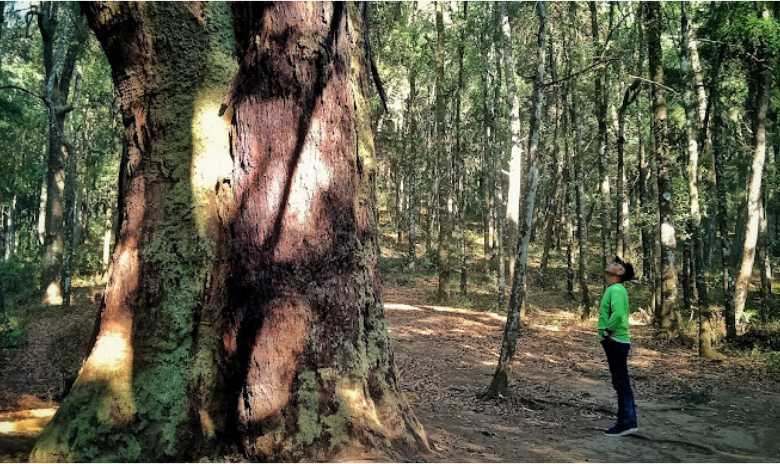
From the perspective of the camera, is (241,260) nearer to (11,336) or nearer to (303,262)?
(303,262)

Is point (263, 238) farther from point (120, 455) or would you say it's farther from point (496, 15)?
point (496, 15)

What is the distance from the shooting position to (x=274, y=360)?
14.8 feet

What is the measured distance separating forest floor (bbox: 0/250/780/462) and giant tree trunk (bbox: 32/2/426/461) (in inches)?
39.9

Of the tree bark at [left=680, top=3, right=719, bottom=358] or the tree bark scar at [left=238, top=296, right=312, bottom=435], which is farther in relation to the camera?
the tree bark at [left=680, top=3, right=719, bottom=358]

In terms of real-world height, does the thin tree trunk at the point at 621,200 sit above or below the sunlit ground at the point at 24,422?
above

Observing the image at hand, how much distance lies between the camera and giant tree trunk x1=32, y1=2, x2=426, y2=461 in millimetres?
4539

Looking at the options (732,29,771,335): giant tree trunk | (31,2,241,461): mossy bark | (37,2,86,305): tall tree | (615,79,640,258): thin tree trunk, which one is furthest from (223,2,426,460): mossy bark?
(37,2,86,305): tall tree

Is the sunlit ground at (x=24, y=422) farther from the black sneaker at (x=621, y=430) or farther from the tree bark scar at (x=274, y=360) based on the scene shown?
the black sneaker at (x=621, y=430)

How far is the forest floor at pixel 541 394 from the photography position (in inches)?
255

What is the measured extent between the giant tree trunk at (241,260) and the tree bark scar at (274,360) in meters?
0.01

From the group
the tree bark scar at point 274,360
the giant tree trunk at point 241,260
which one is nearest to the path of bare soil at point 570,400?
the giant tree trunk at point 241,260

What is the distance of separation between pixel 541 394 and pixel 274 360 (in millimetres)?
6587

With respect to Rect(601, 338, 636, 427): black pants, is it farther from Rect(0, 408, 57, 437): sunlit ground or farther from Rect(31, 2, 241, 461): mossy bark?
Rect(0, 408, 57, 437): sunlit ground

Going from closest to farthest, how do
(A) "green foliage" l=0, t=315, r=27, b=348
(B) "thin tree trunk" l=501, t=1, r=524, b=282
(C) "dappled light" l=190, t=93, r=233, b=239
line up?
(C) "dappled light" l=190, t=93, r=233, b=239 < (A) "green foliage" l=0, t=315, r=27, b=348 < (B) "thin tree trunk" l=501, t=1, r=524, b=282
